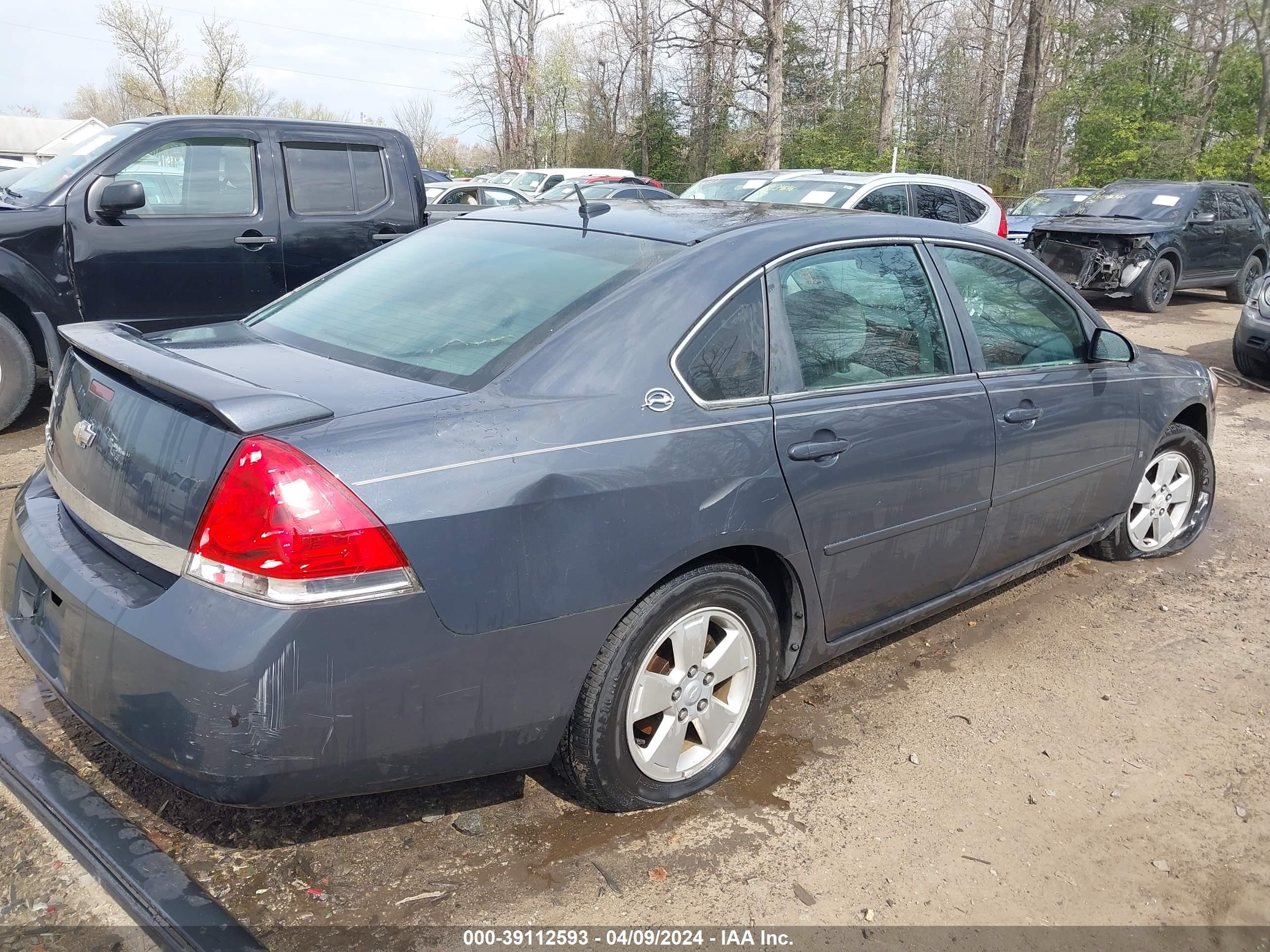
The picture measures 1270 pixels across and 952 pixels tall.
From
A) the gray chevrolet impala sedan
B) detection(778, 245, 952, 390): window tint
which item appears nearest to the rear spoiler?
the gray chevrolet impala sedan

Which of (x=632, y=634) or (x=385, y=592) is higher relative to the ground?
(x=385, y=592)

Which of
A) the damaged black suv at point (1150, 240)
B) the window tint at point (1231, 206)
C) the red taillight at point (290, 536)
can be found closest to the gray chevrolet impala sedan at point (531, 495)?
the red taillight at point (290, 536)

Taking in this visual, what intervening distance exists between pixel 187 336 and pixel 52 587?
87 centimetres

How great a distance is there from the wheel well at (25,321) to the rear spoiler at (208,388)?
13.4ft

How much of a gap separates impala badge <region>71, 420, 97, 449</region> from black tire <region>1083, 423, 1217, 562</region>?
4138 mm

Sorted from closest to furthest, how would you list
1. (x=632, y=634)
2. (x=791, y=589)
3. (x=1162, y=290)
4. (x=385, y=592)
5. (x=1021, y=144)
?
(x=385, y=592) → (x=632, y=634) → (x=791, y=589) → (x=1162, y=290) → (x=1021, y=144)

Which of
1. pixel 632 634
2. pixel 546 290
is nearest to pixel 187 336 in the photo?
pixel 546 290

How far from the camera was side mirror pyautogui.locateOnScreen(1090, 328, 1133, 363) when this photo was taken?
4.04m

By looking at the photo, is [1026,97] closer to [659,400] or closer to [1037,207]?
[1037,207]

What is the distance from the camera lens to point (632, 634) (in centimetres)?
254

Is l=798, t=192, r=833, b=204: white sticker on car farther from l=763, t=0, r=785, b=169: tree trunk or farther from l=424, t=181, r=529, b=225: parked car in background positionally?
l=763, t=0, r=785, b=169: tree trunk

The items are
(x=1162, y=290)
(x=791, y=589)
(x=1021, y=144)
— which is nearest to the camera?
(x=791, y=589)

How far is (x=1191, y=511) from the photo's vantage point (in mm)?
5090

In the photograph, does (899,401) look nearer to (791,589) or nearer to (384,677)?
(791,589)
